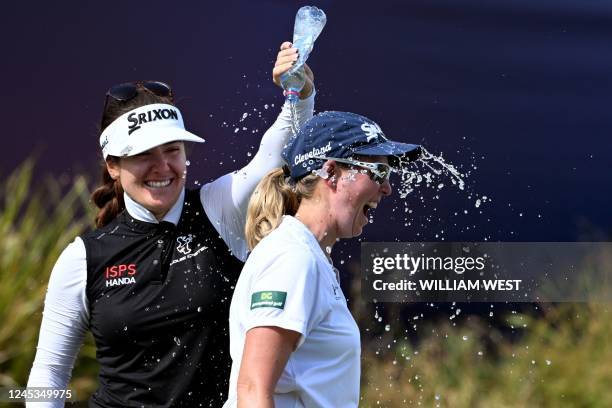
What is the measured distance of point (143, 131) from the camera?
210 cm

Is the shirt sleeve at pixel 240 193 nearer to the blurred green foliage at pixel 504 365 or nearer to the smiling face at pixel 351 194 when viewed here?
the smiling face at pixel 351 194

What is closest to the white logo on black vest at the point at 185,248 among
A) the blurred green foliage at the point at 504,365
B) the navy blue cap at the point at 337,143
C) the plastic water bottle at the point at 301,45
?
the plastic water bottle at the point at 301,45

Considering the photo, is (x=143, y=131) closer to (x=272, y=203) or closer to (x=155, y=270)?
(x=155, y=270)

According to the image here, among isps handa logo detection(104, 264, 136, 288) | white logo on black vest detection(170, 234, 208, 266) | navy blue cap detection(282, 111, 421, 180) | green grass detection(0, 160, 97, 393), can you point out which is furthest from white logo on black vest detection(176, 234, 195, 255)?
green grass detection(0, 160, 97, 393)

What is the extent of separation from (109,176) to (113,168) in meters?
0.15

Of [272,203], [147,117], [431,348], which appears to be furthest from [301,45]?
[431,348]

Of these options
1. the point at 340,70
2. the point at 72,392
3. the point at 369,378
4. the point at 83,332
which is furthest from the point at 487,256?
the point at 83,332

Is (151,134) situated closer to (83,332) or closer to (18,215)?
(83,332)

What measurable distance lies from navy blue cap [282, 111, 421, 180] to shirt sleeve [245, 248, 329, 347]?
208mm

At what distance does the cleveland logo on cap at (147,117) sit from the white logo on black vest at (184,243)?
0.86ft

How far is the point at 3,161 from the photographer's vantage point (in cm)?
361

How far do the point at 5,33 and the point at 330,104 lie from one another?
1264 millimetres

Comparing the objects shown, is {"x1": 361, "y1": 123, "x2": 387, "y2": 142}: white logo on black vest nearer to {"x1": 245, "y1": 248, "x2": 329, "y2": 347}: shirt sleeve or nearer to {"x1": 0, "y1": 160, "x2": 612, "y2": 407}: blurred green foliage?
{"x1": 245, "y1": 248, "x2": 329, "y2": 347}: shirt sleeve

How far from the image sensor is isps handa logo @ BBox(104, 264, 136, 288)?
7.06 ft
